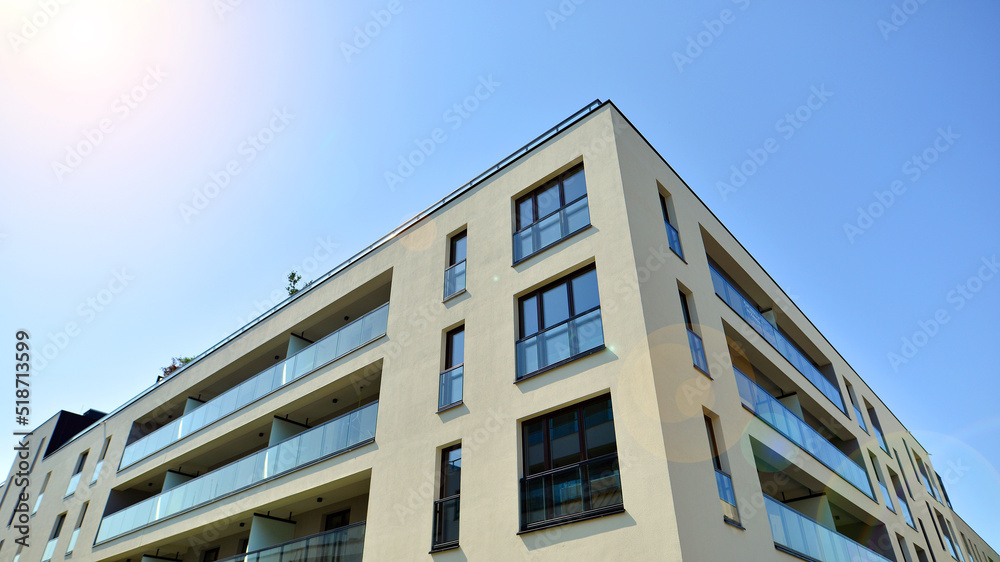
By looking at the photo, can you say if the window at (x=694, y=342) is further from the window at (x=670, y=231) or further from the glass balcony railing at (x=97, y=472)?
the glass balcony railing at (x=97, y=472)

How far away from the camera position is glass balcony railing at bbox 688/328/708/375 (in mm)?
10911

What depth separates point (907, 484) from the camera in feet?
76.4

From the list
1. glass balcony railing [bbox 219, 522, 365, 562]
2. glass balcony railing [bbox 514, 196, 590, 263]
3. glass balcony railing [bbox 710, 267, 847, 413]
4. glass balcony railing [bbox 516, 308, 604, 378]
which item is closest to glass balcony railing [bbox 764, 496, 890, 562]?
glass balcony railing [bbox 516, 308, 604, 378]

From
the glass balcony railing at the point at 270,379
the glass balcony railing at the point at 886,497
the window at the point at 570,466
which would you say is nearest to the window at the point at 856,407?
the glass balcony railing at the point at 886,497

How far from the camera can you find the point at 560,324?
36.5 feet

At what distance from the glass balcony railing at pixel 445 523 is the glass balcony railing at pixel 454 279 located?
14.7 feet

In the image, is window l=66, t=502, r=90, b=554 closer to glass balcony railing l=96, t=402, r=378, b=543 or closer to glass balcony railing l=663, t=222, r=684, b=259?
glass balcony railing l=96, t=402, r=378, b=543

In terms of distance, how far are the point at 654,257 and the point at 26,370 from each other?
23439 millimetres

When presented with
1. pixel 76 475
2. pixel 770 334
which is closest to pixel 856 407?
pixel 770 334

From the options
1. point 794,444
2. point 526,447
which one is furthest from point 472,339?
point 794,444

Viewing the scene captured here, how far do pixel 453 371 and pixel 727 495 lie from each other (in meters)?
5.55

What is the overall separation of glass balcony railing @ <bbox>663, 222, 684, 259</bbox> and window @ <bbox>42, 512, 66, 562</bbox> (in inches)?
980

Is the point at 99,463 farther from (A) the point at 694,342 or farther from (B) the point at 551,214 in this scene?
(A) the point at 694,342

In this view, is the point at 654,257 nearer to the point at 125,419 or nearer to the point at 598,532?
the point at 598,532
